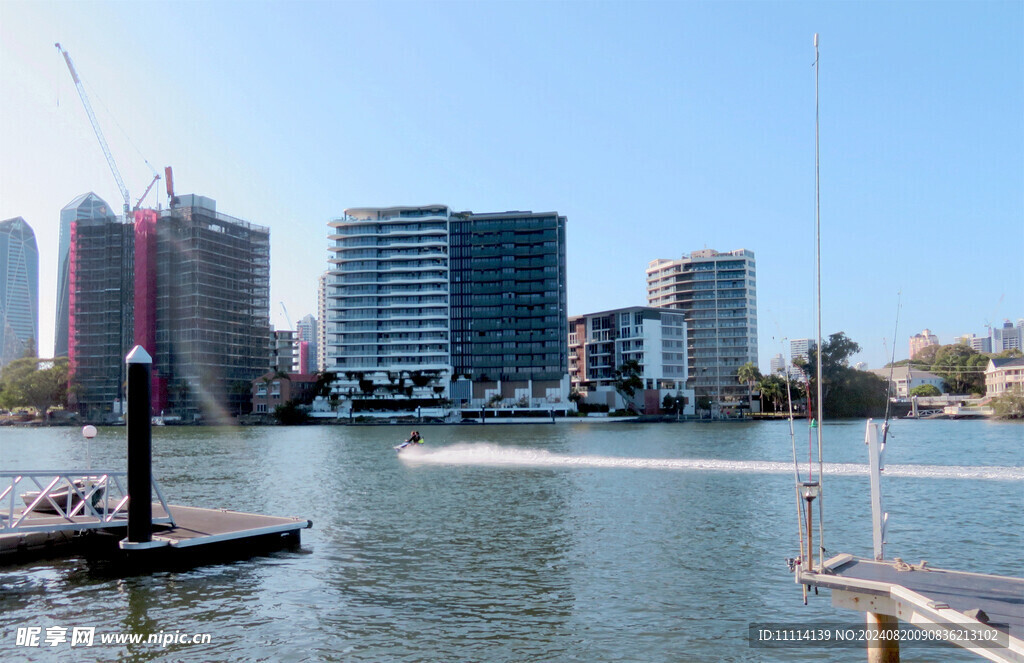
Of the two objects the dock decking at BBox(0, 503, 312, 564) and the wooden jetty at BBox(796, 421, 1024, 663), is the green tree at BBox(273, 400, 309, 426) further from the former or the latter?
the wooden jetty at BBox(796, 421, 1024, 663)

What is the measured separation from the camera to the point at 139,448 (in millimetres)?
23656

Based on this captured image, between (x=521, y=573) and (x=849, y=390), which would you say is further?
(x=849, y=390)

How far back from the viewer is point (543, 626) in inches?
721

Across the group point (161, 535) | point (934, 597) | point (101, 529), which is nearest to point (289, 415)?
point (101, 529)

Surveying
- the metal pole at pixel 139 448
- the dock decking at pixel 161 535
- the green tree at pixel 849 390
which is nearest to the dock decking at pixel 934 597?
the metal pole at pixel 139 448

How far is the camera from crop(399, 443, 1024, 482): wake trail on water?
48.5 metres

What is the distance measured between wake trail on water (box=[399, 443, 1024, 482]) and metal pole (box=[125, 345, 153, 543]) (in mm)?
39776

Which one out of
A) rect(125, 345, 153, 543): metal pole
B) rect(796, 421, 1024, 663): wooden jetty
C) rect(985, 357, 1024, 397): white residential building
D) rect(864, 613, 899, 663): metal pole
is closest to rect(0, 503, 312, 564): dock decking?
rect(125, 345, 153, 543): metal pole

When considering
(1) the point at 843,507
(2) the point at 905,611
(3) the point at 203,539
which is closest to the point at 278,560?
(3) the point at 203,539

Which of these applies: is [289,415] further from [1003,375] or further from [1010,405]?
[1003,375]

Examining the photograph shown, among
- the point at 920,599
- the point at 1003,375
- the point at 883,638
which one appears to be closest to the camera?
the point at 920,599

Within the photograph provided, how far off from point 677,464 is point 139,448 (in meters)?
43.2

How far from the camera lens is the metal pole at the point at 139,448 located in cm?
2350

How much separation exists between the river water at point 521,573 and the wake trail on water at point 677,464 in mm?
882
